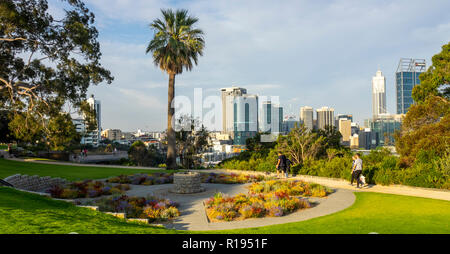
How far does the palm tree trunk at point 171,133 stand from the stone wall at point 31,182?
11.0 metres

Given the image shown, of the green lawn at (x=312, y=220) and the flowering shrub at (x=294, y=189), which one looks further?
the flowering shrub at (x=294, y=189)

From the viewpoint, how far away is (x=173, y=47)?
82.2 ft

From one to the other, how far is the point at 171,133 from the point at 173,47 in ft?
25.6

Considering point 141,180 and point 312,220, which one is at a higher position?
point 312,220

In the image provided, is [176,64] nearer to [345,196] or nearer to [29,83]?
[29,83]

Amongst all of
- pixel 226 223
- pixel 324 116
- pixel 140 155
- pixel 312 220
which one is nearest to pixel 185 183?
pixel 226 223

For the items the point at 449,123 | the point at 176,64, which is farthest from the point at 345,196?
the point at 176,64

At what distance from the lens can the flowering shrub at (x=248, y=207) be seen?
8.72 metres

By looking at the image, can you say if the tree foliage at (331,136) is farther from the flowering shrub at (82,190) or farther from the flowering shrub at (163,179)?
the flowering shrub at (82,190)

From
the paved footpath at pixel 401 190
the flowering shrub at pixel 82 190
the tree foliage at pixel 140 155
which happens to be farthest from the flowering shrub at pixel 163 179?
the tree foliage at pixel 140 155

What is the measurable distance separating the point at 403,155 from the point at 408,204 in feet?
27.2

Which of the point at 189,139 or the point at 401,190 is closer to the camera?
the point at 401,190

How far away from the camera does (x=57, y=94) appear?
20312 millimetres

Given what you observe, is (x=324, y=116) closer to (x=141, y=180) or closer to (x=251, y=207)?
(x=141, y=180)
